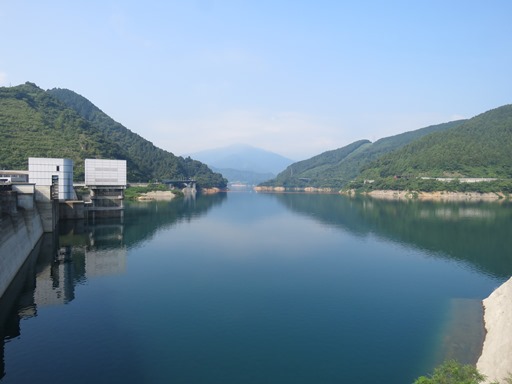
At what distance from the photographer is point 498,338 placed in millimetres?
23969

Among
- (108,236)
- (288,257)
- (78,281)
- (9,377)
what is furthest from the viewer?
(108,236)

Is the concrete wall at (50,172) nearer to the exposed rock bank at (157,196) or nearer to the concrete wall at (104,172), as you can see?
the concrete wall at (104,172)

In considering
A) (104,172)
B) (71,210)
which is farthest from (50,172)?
(104,172)

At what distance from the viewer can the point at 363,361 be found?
24062 millimetres

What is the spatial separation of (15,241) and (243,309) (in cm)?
2552

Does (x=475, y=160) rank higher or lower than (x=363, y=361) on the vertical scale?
higher

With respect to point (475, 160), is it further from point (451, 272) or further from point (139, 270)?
point (139, 270)

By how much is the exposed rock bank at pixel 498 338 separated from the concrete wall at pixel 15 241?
3528 centimetres

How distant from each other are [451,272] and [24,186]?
190ft

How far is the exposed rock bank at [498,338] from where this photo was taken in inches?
808

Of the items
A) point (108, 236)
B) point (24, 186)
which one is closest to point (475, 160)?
point (108, 236)

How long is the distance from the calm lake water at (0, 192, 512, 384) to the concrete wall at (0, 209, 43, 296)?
1536mm

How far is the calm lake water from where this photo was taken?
2291cm

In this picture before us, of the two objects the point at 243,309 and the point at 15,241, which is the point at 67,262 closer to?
the point at 15,241
